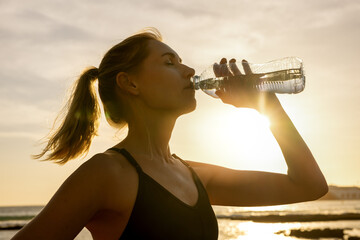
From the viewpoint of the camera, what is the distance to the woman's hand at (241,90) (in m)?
2.90

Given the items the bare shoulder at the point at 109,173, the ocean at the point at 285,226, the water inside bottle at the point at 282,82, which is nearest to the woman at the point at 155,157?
the bare shoulder at the point at 109,173

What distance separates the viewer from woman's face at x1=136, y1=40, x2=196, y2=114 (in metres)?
2.70

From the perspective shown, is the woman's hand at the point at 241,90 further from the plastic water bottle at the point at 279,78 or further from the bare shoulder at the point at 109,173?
the bare shoulder at the point at 109,173

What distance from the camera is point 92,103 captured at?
301cm

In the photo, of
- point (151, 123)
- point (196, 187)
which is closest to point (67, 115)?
point (151, 123)

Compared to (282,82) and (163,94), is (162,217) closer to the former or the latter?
(163,94)

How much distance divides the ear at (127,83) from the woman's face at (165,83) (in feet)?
0.12

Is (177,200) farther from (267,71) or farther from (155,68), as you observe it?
(267,71)

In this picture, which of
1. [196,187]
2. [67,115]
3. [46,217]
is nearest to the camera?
[46,217]

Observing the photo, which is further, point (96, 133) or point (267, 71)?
point (267, 71)

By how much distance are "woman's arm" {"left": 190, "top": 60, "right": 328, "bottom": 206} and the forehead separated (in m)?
0.40

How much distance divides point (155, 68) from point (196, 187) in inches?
28.1

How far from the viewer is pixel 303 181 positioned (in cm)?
281

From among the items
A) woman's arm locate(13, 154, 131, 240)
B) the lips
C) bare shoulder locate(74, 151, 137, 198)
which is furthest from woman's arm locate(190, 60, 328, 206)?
woman's arm locate(13, 154, 131, 240)
